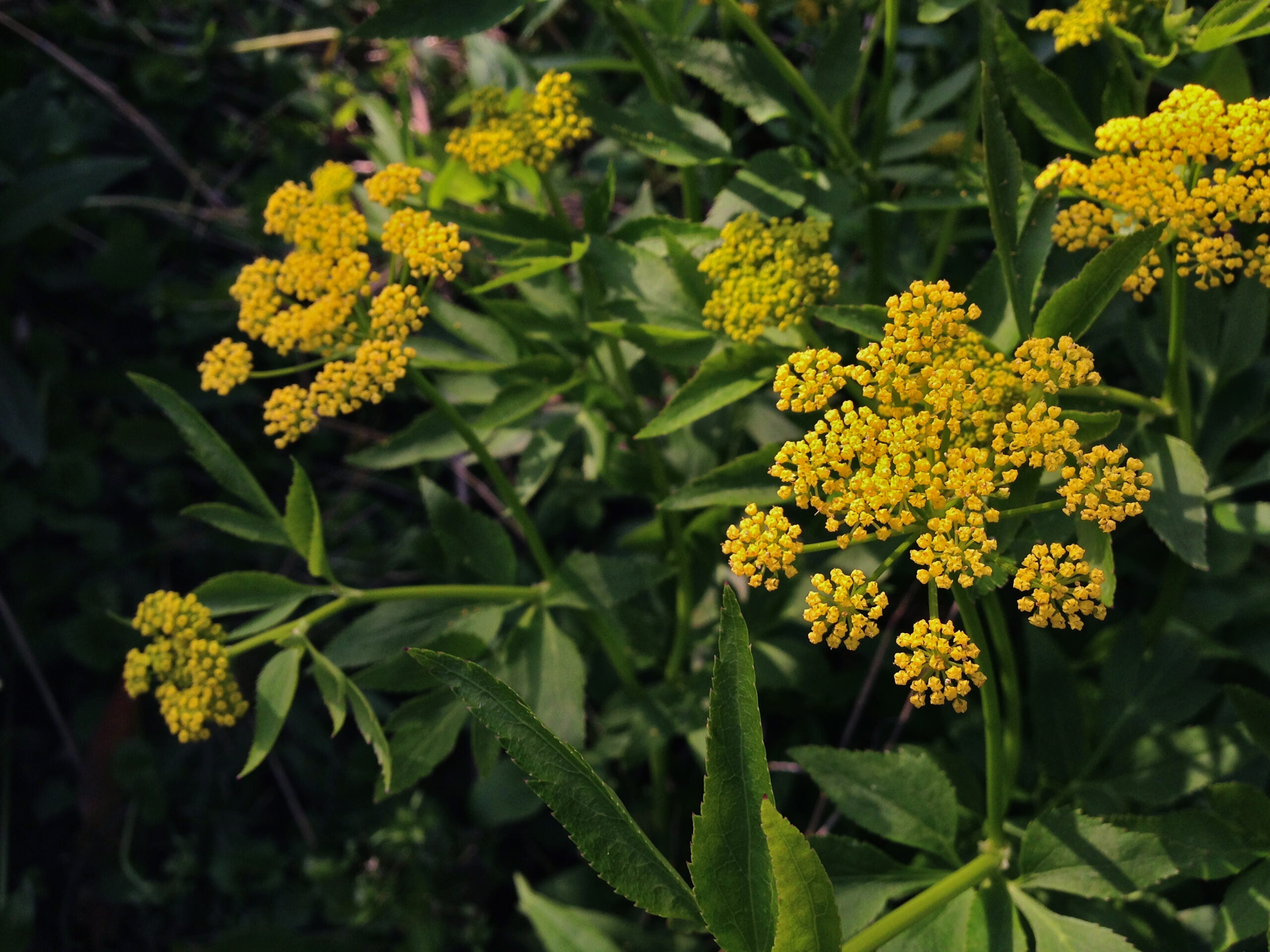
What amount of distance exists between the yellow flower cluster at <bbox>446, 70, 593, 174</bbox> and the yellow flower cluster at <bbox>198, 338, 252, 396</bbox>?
80cm

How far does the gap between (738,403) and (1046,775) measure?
1492 mm

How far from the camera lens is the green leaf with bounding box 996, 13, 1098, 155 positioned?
2.32 meters

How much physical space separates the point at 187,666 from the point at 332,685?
35 centimetres

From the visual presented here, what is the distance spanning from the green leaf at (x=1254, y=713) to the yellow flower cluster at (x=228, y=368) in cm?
249

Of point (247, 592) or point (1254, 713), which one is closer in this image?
point (1254, 713)

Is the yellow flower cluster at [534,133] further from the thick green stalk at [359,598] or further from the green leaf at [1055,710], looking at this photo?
the green leaf at [1055,710]

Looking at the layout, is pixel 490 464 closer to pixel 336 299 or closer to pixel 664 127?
pixel 336 299

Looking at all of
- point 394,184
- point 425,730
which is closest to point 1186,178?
point 394,184

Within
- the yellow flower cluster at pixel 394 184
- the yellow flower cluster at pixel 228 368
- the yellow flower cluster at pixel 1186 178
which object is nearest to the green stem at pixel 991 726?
the yellow flower cluster at pixel 1186 178

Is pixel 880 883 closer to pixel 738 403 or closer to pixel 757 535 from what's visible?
pixel 757 535

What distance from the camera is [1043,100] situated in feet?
7.70

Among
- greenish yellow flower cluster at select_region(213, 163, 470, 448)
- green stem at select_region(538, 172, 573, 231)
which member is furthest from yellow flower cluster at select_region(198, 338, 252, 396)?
green stem at select_region(538, 172, 573, 231)

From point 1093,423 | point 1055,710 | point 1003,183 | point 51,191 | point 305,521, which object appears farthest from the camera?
point 51,191

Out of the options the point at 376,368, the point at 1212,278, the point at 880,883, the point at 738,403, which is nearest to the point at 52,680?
the point at 376,368
